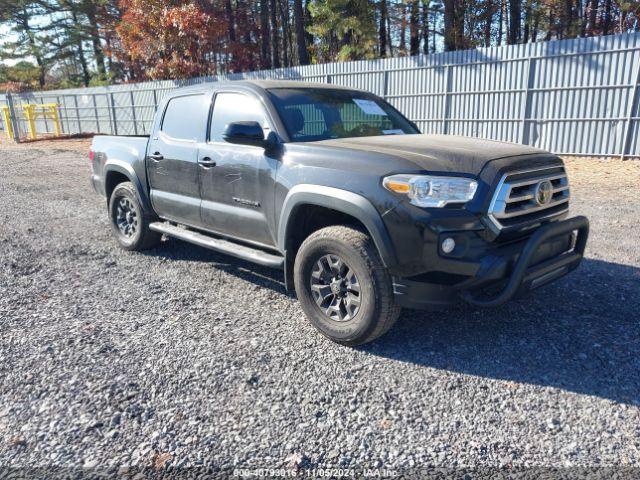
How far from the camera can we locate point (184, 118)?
5.01 meters

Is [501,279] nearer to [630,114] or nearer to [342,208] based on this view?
[342,208]

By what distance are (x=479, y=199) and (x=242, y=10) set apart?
114 feet

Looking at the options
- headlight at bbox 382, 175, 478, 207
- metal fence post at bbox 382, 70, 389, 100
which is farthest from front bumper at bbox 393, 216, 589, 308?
metal fence post at bbox 382, 70, 389, 100

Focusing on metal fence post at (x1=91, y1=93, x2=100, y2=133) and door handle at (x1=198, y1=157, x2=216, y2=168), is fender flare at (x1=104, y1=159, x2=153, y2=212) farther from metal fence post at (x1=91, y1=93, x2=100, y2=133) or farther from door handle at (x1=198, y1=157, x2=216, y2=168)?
metal fence post at (x1=91, y1=93, x2=100, y2=133)

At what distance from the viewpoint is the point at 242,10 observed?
33.6 metres

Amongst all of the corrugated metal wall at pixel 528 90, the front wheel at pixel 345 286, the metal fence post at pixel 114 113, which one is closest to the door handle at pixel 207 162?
the front wheel at pixel 345 286

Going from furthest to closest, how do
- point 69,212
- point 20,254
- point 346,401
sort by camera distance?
1. point 69,212
2. point 20,254
3. point 346,401

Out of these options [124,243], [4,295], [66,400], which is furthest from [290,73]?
[66,400]

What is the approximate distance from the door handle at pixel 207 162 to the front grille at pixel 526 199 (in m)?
2.49

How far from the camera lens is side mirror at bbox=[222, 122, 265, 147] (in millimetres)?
3713

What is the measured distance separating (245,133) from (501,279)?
6.83 ft

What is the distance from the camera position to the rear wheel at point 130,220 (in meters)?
5.60

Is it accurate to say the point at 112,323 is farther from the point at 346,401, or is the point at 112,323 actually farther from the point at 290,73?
the point at 290,73

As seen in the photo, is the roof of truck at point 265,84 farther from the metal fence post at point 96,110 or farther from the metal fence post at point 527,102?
the metal fence post at point 96,110
